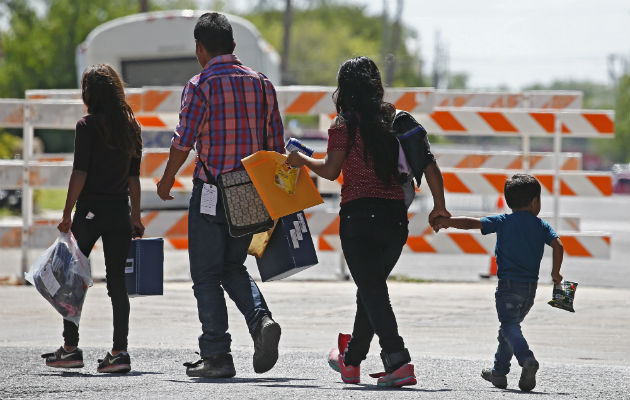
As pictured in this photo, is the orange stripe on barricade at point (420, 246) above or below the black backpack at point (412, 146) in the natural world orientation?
below

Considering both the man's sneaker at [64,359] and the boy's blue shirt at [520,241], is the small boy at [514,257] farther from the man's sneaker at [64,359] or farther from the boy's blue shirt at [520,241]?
the man's sneaker at [64,359]

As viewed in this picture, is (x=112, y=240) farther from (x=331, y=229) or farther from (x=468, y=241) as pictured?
(x=468, y=241)

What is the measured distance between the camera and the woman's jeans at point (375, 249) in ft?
21.4

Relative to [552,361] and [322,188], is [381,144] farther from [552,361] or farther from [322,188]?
[322,188]

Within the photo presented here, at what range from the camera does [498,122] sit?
1296 cm

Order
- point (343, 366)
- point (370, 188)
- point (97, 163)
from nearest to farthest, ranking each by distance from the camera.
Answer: point (370, 188) < point (343, 366) < point (97, 163)

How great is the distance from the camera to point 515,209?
6.84 m

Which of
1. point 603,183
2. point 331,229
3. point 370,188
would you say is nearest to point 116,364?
point 370,188

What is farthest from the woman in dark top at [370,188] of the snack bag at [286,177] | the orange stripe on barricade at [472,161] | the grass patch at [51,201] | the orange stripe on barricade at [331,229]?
the grass patch at [51,201]

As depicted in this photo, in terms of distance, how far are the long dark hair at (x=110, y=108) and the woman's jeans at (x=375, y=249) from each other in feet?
4.38

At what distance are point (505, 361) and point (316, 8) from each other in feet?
394

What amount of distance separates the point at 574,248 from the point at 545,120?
52.9 inches

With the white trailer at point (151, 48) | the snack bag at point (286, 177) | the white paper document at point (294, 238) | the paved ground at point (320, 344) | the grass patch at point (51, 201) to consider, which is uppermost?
the white trailer at point (151, 48)

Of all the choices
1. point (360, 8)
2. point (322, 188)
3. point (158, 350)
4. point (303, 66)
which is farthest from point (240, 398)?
point (360, 8)
